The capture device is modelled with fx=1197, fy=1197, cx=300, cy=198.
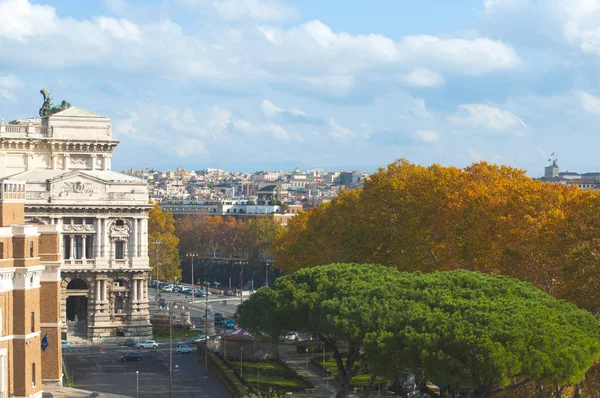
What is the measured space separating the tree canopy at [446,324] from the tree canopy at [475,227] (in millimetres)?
5591

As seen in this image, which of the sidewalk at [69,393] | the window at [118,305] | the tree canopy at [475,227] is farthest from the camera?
the window at [118,305]

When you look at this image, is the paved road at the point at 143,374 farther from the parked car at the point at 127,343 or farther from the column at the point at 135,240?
the column at the point at 135,240

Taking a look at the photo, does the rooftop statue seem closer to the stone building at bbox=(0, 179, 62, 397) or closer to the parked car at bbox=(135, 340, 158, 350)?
the parked car at bbox=(135, 340, 158, 350)

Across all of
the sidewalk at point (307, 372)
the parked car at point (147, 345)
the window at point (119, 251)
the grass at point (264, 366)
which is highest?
the window at point (119, 251)

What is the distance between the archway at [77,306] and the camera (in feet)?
274

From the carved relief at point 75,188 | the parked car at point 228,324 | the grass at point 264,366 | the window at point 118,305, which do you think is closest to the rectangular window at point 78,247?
the carved relief at point 75,188

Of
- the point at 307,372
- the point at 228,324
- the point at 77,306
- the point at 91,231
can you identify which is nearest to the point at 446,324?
the point at 307,372

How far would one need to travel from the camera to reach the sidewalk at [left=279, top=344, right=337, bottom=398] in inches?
2517

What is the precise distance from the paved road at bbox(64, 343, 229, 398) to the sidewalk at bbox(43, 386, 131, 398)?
1.88 m

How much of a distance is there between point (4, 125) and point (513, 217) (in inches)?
1525

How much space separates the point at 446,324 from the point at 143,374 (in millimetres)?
29354

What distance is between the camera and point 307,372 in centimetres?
7175

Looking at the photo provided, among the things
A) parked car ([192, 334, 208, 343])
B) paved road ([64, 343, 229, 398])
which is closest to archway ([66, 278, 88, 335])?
paved road ([64, 343, 229, 398])

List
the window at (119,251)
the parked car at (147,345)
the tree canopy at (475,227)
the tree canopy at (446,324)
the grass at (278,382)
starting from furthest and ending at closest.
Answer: the window at (119,251) < the parked car at (147,345) < the grass at (278,382) < the tree canopy at (475,227) < the tree canopy at (446,324)
